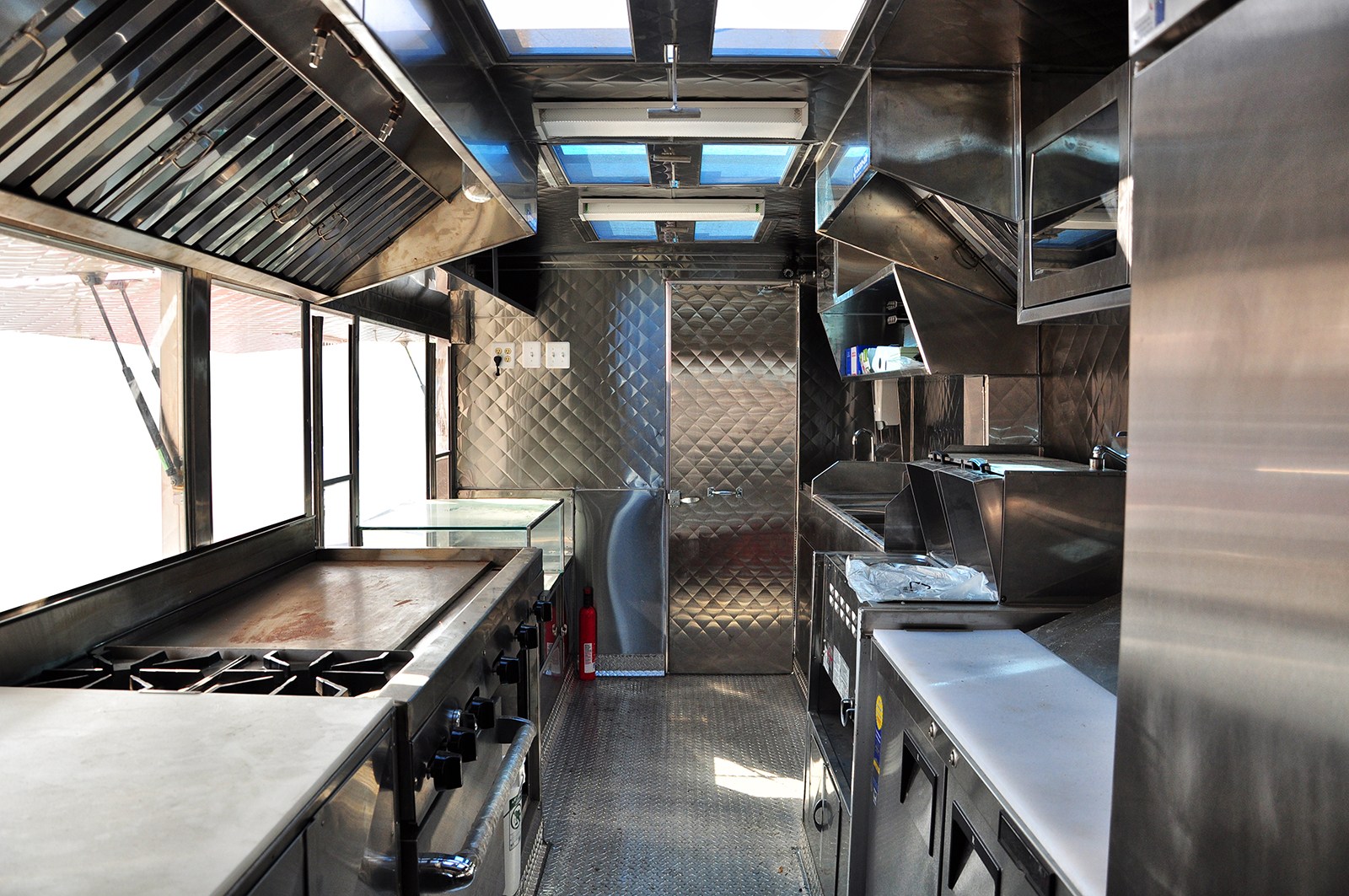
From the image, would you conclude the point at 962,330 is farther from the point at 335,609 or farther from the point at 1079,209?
the point at 335,609

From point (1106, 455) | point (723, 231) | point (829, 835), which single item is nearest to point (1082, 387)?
point (1106, 455)

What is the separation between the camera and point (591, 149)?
105 inches

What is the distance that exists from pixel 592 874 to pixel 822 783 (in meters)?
0.88

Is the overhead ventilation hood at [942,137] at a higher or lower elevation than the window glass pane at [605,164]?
lower

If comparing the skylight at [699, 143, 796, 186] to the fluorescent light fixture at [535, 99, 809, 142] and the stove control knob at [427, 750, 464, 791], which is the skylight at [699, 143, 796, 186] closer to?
the fluorescent light fixture at [535, 99, 809, 142]

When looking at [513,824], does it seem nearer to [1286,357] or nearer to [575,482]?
[1286,357]

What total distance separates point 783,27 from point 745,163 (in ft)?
3.20

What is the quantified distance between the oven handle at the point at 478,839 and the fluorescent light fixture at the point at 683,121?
166cm

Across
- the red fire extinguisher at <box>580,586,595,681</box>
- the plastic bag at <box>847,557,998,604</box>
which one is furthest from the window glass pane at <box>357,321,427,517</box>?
the plastic bag at <box>847,557,998,604</box>

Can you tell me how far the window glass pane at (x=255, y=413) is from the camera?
2398 mm

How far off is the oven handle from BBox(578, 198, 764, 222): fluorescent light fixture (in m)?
2.20

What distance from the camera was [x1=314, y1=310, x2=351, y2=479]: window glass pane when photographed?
3.24m

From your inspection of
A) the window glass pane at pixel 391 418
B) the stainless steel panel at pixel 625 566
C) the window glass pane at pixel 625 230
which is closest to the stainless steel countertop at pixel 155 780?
the window glass pane at pixel 391 418

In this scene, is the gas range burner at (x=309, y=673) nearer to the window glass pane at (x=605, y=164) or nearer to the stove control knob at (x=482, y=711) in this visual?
the stove control knob at (x=482, y=711)
